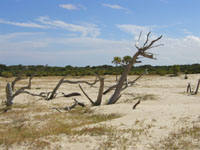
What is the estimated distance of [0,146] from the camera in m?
5.55

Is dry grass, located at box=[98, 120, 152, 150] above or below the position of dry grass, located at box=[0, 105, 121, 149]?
above

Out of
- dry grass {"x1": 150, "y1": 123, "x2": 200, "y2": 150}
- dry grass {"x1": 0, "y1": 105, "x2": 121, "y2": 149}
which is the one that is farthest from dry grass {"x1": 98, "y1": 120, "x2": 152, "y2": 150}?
dry grass {"x1": 150, "y1": 123, "x2": 200, "y2": 150}

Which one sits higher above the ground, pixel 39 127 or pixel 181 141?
pixel 181 141

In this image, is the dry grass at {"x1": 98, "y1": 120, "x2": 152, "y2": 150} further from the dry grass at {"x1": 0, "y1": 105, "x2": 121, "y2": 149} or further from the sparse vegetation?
the sparse vegetation

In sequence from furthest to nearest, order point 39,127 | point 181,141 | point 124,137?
point 39,127 → point 124,137 → point 181,141

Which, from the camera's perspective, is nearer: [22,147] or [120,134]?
[22,147]

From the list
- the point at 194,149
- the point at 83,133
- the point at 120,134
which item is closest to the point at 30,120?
the point at 83,133

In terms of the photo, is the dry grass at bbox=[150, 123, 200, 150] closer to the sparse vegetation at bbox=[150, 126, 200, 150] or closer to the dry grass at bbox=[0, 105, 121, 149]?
the sparse vegetation at bbox=[150, 126, 200, 150]

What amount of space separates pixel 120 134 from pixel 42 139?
1.89 metres

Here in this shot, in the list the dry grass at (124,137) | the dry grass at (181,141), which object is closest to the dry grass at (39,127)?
the dry grass at (124,137)

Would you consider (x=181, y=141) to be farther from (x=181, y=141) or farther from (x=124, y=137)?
(x=124, y=137)

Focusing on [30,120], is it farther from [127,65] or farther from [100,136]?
[127,65]

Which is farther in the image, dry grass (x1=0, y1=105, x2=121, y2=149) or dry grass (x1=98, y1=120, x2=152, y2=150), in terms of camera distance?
dry grass (x1=0, y1=105, x2=121, y2=149)

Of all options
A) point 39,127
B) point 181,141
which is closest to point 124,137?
point 181,141
